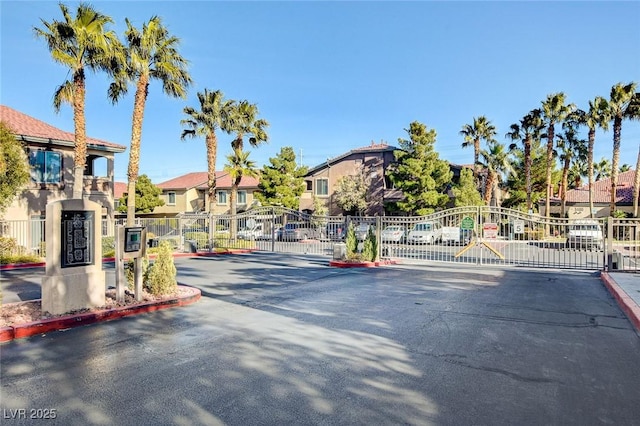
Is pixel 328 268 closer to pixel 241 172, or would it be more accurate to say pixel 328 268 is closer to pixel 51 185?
pixel 51 185

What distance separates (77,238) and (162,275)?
1952 millimetres

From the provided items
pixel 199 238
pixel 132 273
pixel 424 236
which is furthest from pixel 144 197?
pixel 132 273

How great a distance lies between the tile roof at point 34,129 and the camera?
72.0 feet

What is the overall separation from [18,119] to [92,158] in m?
4.10

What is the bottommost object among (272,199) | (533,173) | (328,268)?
(328,268)

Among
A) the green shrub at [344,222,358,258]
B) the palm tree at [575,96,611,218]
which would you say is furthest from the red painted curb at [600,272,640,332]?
the palm tree at [575,96,611,218]

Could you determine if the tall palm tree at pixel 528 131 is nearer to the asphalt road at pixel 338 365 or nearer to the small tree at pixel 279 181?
the small tree at pixel 279 181

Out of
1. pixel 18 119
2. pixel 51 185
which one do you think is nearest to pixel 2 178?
pixel 51 185

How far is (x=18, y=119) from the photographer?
23.5 metres

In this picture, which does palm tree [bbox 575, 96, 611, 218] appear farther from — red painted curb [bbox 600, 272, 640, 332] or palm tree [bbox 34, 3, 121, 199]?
palm tree [bbox 34, 3, 121, 199]

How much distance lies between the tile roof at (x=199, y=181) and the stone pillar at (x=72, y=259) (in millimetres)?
41424

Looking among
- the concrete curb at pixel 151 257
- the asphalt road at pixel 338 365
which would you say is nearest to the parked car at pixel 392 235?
the concrete curb at pixel 151 257

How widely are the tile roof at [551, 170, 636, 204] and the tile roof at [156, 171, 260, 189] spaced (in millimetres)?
34572

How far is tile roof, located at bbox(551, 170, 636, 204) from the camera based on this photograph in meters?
43.1
